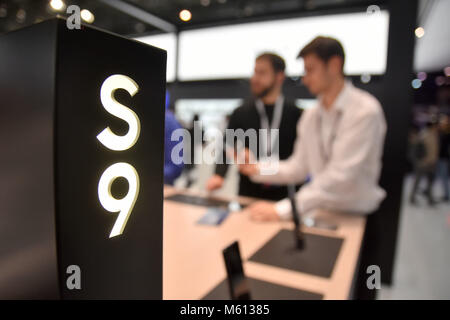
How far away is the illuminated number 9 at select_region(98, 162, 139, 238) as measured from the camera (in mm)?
375

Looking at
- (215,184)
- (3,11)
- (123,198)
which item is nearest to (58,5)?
(123,198)

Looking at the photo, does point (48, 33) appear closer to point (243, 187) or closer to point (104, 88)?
point (104, 88)

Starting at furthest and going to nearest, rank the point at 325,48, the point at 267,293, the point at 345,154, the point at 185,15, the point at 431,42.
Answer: the point at 431,42, the point at 345,154, the point at 325,48, the point at 267,293, the point at 185,15

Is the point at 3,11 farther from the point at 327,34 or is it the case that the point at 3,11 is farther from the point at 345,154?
the point at 345,154

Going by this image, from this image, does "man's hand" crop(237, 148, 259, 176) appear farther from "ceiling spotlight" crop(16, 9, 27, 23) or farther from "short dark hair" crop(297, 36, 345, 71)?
"ceiling spotlight" crop(16, 9, 27, 23)

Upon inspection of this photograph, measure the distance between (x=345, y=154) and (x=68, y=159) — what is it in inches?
55.0

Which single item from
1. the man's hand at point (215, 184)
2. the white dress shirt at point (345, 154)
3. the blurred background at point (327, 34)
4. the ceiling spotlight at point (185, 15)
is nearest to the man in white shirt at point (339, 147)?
the white dress shirt at point (345, 154)

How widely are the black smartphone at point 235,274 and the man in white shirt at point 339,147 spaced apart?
860mm

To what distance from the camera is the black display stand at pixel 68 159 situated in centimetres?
32

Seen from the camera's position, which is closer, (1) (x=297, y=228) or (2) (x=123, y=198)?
(2) (x=123, y=198)

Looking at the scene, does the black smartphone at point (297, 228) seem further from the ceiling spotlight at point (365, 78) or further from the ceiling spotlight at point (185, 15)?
the ceiling spotlight at point (365, 78)

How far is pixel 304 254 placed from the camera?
46.1 inches
